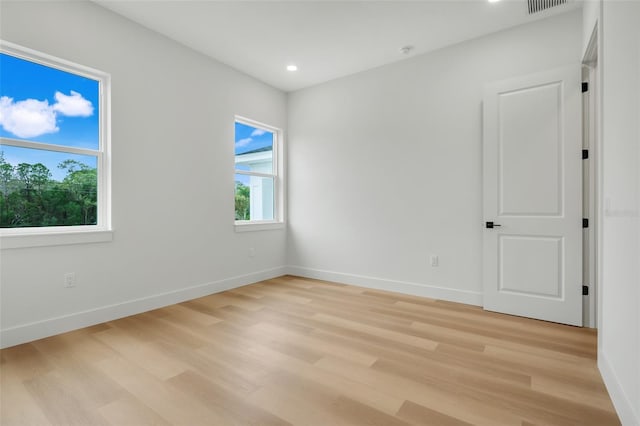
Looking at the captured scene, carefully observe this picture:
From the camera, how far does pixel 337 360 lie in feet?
7.18

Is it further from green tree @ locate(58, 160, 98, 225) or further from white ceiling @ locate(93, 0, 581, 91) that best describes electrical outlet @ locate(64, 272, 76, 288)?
white ceiling @ locate(93, 0, 581, 91)

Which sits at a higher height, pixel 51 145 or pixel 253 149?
pixel 253 149

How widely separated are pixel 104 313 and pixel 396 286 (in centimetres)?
311

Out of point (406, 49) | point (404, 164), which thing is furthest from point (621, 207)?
point (406, 49)

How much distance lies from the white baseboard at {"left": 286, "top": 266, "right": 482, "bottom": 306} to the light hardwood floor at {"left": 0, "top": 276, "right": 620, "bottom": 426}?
12.8 inches

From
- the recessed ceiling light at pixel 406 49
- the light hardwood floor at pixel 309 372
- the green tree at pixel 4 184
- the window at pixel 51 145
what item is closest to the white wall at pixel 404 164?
the recessed ceiling light at pixel 406 49

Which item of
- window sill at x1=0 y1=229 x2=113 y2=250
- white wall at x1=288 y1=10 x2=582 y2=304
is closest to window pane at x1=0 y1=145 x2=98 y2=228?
window sill at x1=0 y1=229 x2=113 y2=250

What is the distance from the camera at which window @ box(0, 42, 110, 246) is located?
2477mm

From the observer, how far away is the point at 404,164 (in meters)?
3.90

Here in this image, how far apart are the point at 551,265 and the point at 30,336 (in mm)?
4445

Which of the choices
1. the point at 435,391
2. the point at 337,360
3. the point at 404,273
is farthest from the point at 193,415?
the point at 404,273

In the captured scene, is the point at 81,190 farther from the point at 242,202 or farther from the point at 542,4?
the point at 542,4

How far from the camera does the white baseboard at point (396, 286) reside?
11.5 feet

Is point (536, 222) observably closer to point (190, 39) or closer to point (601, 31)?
point (601, 31)
